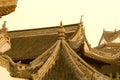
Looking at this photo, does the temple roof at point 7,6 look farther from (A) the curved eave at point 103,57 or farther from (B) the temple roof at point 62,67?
(A) the curved eave at point 103,57

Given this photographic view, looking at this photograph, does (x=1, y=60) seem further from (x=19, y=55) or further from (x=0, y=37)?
(x=19, y=55)

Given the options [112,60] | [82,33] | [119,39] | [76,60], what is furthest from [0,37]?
[119,39]

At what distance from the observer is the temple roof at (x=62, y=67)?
1425 centimetres

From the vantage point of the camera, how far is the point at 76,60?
14.8 meters

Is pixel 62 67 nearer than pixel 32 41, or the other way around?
pixel 62 67

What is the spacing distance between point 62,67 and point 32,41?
10757 millimetres

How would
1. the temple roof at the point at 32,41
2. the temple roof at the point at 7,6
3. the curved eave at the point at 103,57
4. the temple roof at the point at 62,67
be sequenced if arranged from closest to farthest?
1. the temple roof at the point at 7,6
2. the temple roof at the point at 62,67
3. the curved eave at the point at 103,57
4. the temple roof at the point at 32,41

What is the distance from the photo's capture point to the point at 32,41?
25.6m

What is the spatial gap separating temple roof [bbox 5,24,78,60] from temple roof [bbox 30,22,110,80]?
688 cm

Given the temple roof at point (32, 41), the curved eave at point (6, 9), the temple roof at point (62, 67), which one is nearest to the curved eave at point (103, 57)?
the temple roof at point (32, 41)

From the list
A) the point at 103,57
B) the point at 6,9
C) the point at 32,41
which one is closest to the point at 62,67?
the point at 103,57

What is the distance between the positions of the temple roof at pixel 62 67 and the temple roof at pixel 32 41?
6.88 m

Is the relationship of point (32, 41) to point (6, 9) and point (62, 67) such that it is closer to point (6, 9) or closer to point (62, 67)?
point (62, 67)

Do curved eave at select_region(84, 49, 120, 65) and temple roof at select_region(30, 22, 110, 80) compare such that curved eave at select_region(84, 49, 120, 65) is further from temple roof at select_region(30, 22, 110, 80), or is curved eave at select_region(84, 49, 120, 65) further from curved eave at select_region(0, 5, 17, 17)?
curved eave at select_region(0, 5, 17, 17)
